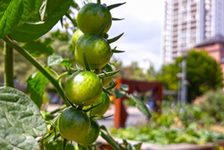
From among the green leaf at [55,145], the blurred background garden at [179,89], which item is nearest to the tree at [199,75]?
the blurred background garden at [179,89]

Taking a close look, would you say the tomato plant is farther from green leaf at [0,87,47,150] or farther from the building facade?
the building facade

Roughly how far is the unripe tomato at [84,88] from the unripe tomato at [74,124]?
0.01m

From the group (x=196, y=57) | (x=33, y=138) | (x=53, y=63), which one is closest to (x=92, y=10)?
(x=33, y=138)

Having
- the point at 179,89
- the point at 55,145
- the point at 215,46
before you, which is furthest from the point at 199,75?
the point at 55,145

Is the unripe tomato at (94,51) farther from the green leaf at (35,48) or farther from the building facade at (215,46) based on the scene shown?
the building facade at (215,46)

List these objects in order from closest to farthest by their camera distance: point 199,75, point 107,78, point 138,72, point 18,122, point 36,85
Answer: point 18,122 < point 107,78 < point 36,85 < point 199,75 < point 138,72

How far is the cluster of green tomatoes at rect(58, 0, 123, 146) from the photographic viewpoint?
14.5 inches

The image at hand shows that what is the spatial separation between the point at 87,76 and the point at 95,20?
0.07m

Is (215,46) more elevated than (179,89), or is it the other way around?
(215,46)

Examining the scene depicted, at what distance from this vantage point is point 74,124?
37cm

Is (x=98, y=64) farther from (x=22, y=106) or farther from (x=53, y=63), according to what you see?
(x=53, y=63)

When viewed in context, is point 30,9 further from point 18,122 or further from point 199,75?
point 199,75

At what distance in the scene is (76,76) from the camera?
376mm

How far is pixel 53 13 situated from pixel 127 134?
170 inches
